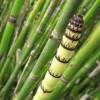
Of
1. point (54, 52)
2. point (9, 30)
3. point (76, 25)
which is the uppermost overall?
point (76, 25)

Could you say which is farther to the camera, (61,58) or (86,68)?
(86,68)

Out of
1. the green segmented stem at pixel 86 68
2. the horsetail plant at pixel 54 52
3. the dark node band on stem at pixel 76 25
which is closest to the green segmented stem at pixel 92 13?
the horsetail plant at pixel 54 52

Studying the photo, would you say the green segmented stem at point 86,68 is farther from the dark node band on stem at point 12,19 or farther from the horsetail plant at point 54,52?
the dark node band on stem at point 12,19

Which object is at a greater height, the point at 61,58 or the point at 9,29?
the point at 61,58

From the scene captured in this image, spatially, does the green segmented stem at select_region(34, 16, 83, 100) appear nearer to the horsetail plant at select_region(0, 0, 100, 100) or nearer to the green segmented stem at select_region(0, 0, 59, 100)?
the horsetail plant at select_region(0, 0, 100, 100)

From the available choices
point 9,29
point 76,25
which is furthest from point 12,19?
point 76,25

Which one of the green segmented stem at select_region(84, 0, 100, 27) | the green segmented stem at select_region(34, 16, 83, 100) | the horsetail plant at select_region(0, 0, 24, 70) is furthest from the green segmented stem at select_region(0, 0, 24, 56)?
the green segmented stem at select_region(34, 16, 83, 100)

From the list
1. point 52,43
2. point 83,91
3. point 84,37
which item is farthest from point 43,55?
point 83,91

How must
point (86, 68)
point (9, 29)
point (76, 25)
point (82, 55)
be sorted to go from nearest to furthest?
1. point (76, 25)
2. point (82, 55)
3. point (86, 68)
4. point (9, 29)

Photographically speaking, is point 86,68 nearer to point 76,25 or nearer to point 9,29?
point 9,29

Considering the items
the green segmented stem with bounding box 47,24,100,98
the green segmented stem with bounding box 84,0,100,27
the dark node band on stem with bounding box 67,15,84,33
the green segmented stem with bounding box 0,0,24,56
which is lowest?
the green segmented stem with bounding box 0,0,24,56

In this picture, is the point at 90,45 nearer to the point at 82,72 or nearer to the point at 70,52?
the point at 70,52
